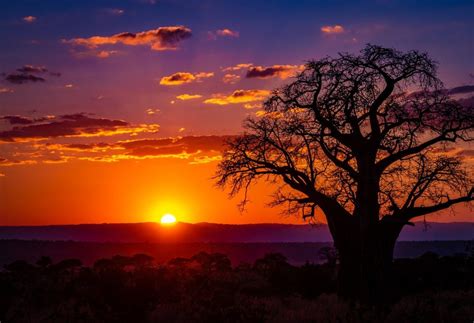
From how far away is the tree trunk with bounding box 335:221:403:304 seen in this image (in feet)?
73.6

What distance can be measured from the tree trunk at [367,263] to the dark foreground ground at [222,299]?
0.41 metres

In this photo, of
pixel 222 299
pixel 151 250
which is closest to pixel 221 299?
pixel 222 299

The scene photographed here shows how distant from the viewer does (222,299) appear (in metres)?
20.2

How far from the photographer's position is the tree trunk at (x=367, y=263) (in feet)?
73.6

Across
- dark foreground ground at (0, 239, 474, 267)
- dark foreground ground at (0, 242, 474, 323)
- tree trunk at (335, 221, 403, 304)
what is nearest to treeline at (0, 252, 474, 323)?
dark foreground ground at (0, 242, 474, 323)

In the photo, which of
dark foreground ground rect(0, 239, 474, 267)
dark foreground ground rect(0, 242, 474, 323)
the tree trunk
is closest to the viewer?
dark foreground ground rect(0, 242, 474, 323)

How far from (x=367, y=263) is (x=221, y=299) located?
17.6 ft

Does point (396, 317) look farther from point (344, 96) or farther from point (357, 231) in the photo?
point (344, 96)

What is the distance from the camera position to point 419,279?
103ft

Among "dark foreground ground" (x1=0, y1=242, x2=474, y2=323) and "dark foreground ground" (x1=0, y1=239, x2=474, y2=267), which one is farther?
"dark foreground ground" (x1=0, y1=239, x2=474, y2=267)

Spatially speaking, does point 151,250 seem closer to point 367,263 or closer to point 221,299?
point 367,263

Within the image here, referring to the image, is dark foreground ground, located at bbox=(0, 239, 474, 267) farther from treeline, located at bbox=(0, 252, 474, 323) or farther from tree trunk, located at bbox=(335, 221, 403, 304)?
tree trunk, located at bbox=(335, 221, 403, 304)

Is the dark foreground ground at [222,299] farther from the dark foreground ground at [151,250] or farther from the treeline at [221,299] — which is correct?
the dark foreground ground at [151,250]

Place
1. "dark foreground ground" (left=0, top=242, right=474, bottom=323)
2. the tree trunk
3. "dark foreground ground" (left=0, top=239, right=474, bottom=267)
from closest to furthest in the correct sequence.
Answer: "dark foreground ground" (left=0, top=242, right=474, bottom=323), the tree trunk, "dark foreground ground" (left=0, top=239, right=474, bottom=267)
